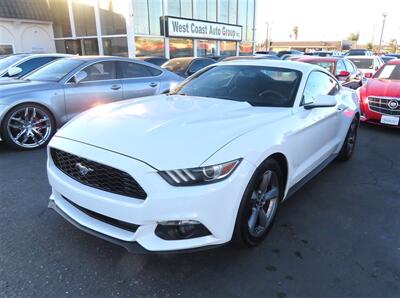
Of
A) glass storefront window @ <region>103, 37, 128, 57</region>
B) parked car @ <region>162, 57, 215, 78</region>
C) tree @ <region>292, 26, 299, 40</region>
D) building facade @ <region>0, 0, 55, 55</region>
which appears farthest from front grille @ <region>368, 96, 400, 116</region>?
tree @ <region>292, 26, 299, 40</region>

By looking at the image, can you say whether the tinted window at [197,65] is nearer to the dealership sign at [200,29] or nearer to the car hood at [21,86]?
the car hood at [21,86]

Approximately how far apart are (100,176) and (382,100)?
21.9 ft

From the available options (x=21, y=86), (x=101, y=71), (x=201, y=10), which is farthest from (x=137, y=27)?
(x=21, y=86)

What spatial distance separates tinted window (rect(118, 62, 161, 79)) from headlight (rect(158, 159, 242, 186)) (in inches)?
194

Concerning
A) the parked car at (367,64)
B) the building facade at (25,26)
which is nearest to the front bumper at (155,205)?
the parked car at (367,64)

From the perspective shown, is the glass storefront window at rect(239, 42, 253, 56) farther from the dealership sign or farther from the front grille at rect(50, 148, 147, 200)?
the front grille at rect(50, 148, 147, 200)

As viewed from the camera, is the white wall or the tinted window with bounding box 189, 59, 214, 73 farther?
the white wall

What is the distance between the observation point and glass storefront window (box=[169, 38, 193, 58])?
23.3 metres

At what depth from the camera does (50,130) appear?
5.64 metres

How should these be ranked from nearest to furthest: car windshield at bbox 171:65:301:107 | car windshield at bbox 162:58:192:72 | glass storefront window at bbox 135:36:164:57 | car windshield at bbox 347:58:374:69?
car windshield at bbox 171:65:301:107, car windshield at bbox 162:58:192:72, car windshield at bbox 347:58:374:69, glass storefront window at bbox 135:36:164:57

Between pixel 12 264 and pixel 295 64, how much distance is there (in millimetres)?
3554

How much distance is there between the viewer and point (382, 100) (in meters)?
7.07

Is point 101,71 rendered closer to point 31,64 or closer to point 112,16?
point 31,64

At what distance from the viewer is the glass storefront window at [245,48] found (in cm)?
3069
